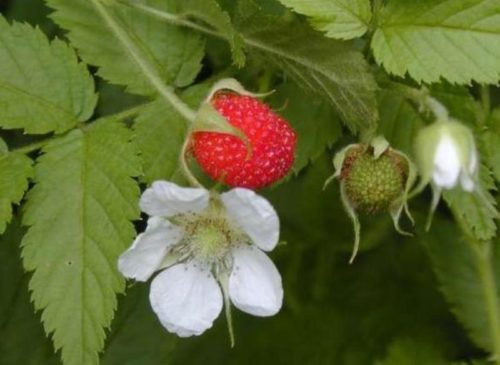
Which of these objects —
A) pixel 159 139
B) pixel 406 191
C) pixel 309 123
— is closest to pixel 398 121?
pixel 309 123

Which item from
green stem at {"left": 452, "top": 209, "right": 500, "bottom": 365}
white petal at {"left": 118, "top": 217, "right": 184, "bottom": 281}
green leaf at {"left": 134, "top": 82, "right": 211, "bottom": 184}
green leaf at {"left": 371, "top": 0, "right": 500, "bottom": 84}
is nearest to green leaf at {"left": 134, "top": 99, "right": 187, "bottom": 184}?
green leaf at {"left": 134, "top": 82, "right": 211, "bottom": 184}

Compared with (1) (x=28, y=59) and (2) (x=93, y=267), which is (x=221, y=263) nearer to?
(2) (x=93, y=267)

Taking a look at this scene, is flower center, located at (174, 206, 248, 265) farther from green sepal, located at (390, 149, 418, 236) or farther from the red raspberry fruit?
green sepal, located at (390, 149, 418, 236)

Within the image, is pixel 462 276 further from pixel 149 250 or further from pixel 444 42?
pixel 149 250

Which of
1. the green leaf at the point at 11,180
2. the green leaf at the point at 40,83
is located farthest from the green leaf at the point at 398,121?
the green leaf at the point at 11,180

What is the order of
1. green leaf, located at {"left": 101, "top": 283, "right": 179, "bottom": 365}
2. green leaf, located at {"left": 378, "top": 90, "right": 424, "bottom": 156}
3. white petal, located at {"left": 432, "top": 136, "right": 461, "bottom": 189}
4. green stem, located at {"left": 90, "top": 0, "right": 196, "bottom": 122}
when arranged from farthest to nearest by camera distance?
green leaf, located at {"left": 101, "top": 283, "right": 179, "bottom": 365} → green leaf, located at {"left": 378, "top": 90, "right": 424, "bottom": 156} → green stem, located at {"left": 90, "top": 0, "right": 196, "bottom": 122} → white petal, located at {"left": 432, "top": 136, "right": 461, "bottom": 189}

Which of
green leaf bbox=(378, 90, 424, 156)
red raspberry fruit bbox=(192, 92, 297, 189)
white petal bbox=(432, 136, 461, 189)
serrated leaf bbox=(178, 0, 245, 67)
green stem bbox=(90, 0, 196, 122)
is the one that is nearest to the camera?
white petal bbox=(432, 136, 461, 189)

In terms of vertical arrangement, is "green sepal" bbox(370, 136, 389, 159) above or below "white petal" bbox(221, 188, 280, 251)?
above

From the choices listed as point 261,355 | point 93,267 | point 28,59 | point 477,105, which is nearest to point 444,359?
point 261,355
